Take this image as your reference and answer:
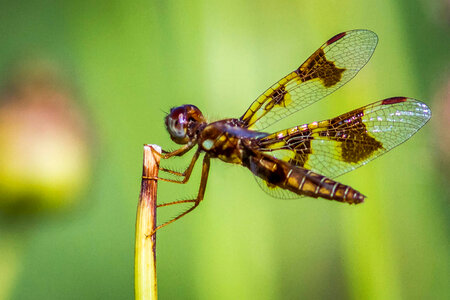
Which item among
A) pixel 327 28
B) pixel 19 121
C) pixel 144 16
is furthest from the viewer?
pixel 327 28

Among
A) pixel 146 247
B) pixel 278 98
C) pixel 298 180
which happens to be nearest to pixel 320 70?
pixel 278 98

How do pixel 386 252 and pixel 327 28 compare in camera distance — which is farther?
pixel 327 28

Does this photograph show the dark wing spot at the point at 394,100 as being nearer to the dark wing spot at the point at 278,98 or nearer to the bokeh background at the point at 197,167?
the bokeh background at the point at 197,167

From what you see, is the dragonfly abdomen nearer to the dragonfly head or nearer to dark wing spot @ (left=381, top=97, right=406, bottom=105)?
the dragonfly head

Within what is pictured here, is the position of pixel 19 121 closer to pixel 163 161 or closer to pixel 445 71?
pixel 163 161

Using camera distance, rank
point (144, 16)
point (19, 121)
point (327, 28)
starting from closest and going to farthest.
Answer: point (19, 121), point (144, 16), point (327, 28)

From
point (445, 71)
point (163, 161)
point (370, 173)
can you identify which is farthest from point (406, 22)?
point (163, 161)
